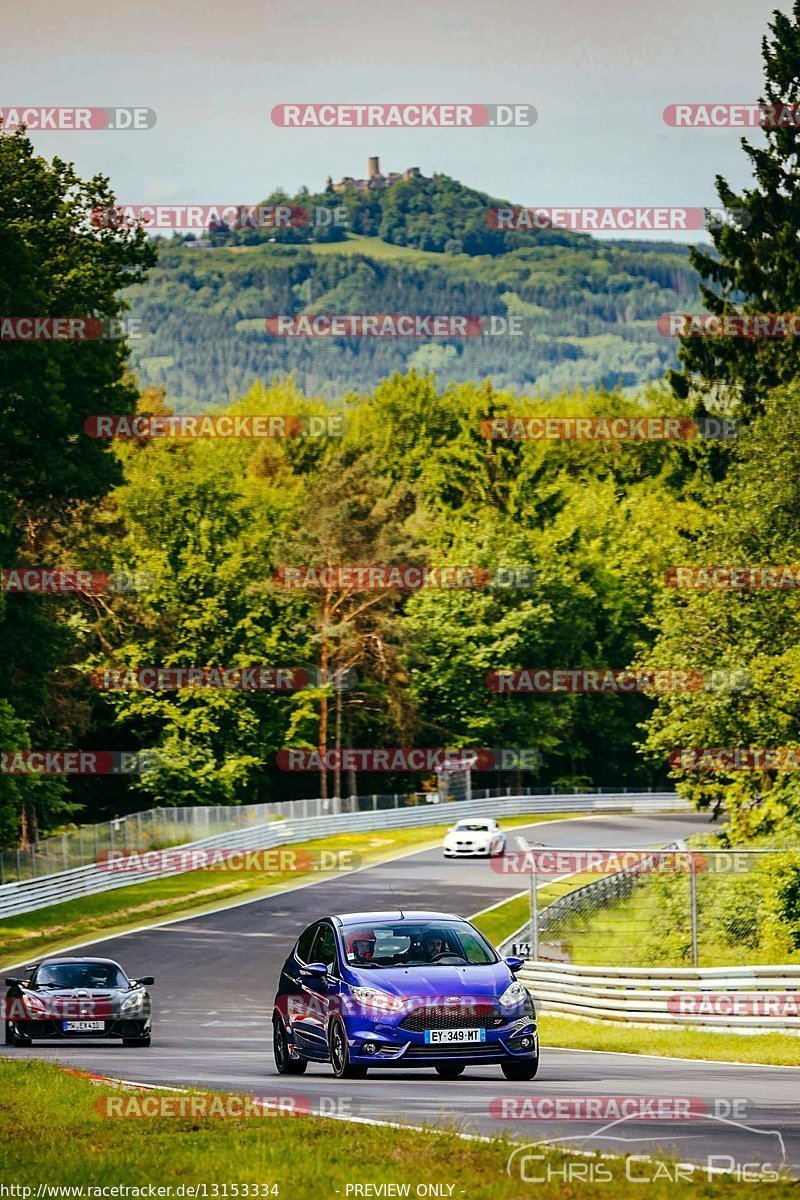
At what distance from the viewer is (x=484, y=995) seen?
622 inches

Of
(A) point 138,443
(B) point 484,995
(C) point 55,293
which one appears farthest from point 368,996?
(A) point 138,443

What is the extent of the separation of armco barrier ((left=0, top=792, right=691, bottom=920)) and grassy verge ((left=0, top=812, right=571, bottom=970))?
0.38 m

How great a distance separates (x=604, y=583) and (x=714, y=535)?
2105 inches

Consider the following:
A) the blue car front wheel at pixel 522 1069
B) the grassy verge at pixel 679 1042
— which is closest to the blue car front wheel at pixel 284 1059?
the blue car front wheel at pixel 522 1069

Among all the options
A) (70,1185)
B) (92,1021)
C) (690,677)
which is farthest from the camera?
(690,677)

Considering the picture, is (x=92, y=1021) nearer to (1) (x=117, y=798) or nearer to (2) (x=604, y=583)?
(1) (x=117, y=798)

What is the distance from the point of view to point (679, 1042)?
22.7 m

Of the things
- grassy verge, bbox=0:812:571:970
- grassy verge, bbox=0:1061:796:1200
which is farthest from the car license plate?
grassy verge, bbox=0:812:571:970

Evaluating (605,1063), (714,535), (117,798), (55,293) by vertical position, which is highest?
(55,293)

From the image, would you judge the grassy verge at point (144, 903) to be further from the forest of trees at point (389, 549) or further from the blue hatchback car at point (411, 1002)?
the blue hatchback car at point (411, 1002)

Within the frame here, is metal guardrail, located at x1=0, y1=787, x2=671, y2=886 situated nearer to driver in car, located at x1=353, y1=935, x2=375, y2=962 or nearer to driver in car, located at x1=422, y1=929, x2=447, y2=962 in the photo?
driver in car, located at x1=353, y1=935, x2=375, y2=962

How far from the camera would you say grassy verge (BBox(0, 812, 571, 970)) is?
44.6 m

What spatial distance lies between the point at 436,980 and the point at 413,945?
951 mm

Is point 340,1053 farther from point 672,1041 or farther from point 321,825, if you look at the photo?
point 321,825
